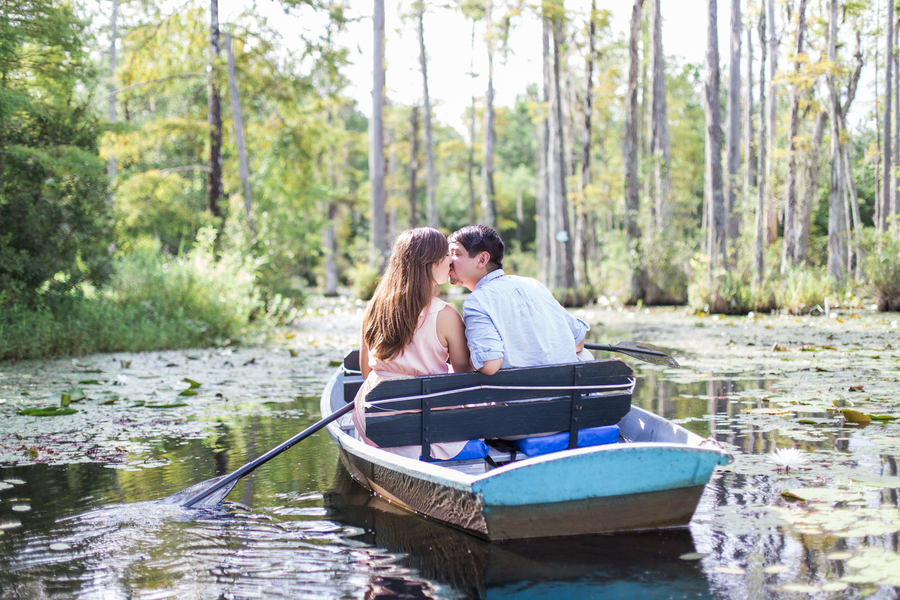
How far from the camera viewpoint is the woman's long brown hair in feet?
11.7

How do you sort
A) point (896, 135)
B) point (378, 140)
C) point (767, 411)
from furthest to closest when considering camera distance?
point (896, 135)
point (378, 140)
point (767, 411)

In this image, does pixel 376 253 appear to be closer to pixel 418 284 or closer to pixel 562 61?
pixel 562 61

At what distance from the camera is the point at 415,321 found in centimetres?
361

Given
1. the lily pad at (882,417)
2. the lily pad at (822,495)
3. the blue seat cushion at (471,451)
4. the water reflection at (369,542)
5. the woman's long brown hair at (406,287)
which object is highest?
the woman's long brown hair at (406,287)

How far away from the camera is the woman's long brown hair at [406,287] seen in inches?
140

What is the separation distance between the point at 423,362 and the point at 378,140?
17.5m

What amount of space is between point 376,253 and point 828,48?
40.7 ft

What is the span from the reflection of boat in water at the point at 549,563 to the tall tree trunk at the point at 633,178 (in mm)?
15880

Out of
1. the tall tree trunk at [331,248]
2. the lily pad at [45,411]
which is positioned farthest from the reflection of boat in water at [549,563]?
the tall tree trunk at [331,248]

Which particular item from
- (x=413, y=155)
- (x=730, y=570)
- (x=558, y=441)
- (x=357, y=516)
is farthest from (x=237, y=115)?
(x=413, y=155)

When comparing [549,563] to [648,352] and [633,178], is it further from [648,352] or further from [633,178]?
[633,178]

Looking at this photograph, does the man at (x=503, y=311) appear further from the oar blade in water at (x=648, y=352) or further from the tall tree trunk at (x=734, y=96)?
the tall tree trunk at (x=734, y=96)

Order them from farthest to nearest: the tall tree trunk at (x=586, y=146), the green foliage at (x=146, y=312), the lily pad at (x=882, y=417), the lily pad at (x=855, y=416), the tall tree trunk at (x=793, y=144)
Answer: the tall tree trunk at (x=586, y=146), the tall tree trunk at (x=793, y=144), the green foliage at (x=146, y=312), the lily pad at (x=882, y=417), the lily pad at (x=855, y=416)

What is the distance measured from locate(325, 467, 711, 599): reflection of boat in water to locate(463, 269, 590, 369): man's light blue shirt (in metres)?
0.86
